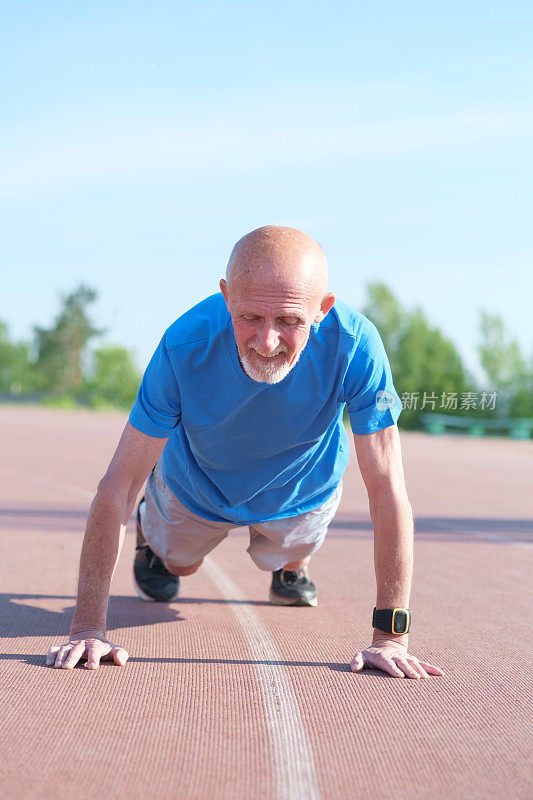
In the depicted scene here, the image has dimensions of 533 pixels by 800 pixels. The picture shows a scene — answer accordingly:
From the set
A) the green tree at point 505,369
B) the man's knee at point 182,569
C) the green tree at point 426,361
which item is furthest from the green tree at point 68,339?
the man's knee at point 182,569

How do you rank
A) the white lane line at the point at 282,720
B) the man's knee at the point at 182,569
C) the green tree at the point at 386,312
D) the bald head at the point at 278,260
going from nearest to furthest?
1. the white lane line at the point at 282,720
2. the bald head at the point at 278,260
3. the man's knee at the point at 182,569
4. the green tree at the point at 386,312

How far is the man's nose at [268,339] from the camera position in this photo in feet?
12.5

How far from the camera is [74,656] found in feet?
12.9

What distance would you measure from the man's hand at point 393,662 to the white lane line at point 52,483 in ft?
24.8

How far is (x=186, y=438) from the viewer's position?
4945 millimetres

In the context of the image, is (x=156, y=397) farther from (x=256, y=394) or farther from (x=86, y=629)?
(x=86, y=629)

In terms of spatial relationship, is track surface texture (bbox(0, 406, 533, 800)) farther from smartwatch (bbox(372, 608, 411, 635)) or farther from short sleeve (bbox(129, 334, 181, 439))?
short sleeve (bbox(129, 334, 181, 439))

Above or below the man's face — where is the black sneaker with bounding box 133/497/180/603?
below

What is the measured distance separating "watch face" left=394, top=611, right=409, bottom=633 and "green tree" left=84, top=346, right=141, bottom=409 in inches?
3361

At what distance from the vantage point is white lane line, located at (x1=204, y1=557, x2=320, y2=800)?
9.23 ft

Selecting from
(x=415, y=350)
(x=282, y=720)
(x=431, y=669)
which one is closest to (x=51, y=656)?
(x=282, y=720)

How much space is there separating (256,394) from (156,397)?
0.44 m

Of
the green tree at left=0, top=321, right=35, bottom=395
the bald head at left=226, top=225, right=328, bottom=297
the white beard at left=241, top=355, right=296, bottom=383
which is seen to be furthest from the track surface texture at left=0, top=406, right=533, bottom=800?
the green tree at left=0, top=321, right=35, bottom=395

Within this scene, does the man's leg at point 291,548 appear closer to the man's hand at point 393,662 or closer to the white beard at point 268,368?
the man's hand at point 393,662
